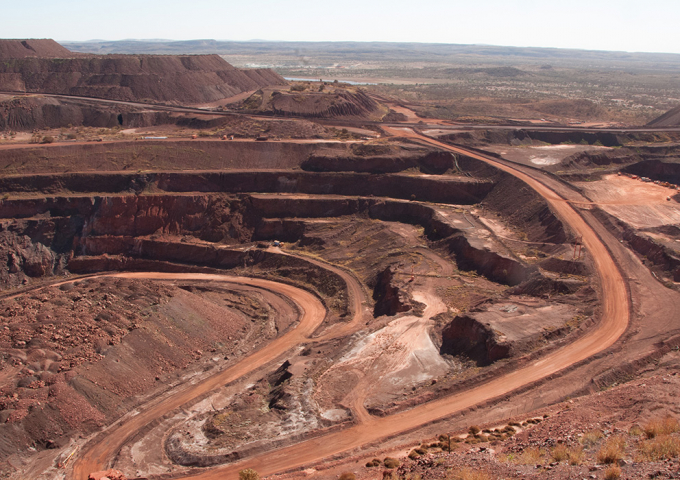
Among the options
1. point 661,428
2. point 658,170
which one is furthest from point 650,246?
point 658,170

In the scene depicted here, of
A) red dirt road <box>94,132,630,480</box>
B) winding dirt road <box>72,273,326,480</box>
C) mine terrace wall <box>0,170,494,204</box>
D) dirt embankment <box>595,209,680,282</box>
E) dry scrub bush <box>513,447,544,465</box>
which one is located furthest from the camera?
mine terrace wall <box>0,170,494,204</box>

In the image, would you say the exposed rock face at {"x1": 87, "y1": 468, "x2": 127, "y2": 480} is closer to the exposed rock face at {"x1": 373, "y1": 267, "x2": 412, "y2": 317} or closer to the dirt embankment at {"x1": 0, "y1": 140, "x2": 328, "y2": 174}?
the exposed rock face at {"x1": 373, "y1": 267, "x2": 412, "y2": 317}

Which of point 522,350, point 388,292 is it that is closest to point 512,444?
point 522,350

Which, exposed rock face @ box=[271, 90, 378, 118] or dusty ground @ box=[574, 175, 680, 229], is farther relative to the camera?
exposed rock face @ box=[271, 90, 378, 118]

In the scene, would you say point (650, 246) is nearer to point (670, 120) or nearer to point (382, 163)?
point (382, 163)

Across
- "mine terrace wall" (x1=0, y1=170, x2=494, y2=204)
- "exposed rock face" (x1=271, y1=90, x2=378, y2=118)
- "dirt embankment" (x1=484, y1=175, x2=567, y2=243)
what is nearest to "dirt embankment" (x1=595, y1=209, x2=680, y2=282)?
"dirt embankment" (x1=484, y1=175, x2=567, y2=243)

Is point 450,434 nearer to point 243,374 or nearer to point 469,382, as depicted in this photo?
point 469,382

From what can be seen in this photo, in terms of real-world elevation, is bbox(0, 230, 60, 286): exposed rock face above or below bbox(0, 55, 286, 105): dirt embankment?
below

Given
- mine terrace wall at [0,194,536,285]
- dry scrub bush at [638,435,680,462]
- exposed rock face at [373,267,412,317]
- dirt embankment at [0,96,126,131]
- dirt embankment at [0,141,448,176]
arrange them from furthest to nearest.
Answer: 1. dirt embankment at [0,96,126,131]
2. dirt embankment at [0,141,448,176]
3. mine terrace wall at [0,194,536,285]
4. exposed rock face at [373,267,412,317]
5. dry scrub bush at [638,435,680,462]
